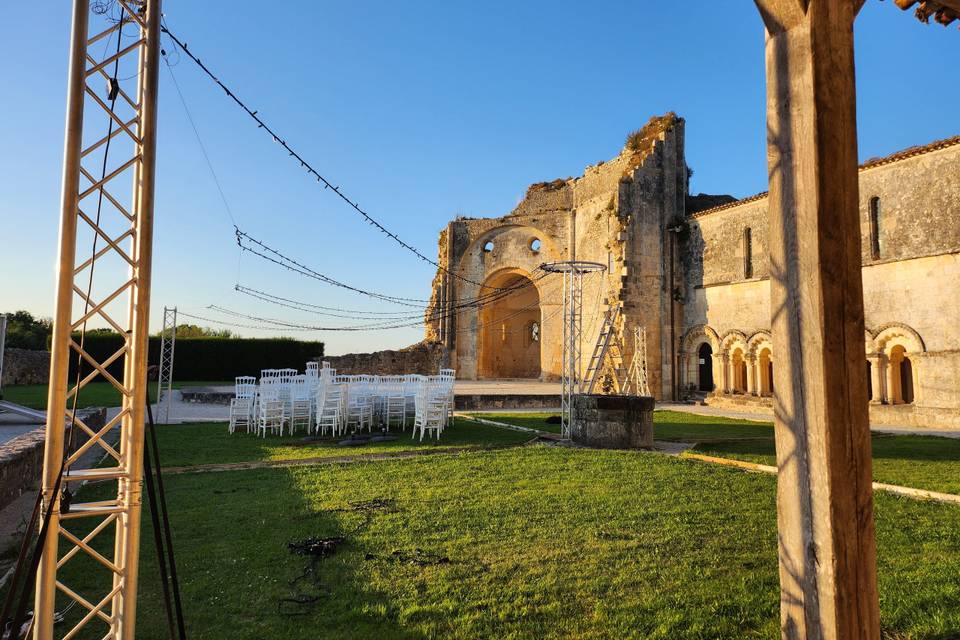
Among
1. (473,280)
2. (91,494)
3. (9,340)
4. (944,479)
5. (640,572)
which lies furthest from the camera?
(9,340)

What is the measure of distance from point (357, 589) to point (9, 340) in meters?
37.0

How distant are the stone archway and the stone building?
0.08 metres

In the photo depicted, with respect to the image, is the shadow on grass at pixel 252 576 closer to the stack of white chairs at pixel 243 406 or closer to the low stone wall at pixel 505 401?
the stack of white chairs at pixel 243 406

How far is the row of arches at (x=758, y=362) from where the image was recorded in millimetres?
14180

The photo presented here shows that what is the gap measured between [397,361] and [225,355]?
10555 millimetres

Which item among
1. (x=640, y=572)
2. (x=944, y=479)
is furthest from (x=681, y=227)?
(x=640, y=572)

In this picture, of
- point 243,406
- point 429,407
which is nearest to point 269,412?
point 243,406

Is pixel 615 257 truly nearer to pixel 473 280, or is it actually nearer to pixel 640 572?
pixel 473 280

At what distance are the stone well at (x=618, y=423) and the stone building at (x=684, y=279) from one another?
3288 mm

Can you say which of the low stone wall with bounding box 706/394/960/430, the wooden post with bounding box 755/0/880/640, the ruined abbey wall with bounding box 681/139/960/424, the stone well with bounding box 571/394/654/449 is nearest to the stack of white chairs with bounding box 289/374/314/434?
the stone well with bounding box 571/394/654/449

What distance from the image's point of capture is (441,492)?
5898 millimetres

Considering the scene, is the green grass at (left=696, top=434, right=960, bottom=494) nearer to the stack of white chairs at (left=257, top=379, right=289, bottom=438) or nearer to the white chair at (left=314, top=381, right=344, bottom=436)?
the white chair at (left=314, top=381, right=344, bottom=436)

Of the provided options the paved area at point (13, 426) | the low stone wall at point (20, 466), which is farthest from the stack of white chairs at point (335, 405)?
the low stone wall at point (20, 466)

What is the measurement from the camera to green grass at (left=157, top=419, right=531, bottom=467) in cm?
810
